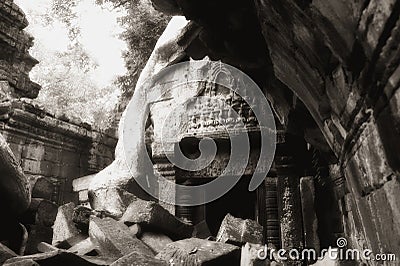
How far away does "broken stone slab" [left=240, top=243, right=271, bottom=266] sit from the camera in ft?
8.84

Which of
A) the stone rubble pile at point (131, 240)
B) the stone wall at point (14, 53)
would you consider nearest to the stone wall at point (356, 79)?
the stone rubble pile at point (131, 240)

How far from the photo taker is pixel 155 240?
140 inches

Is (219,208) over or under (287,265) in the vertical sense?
over

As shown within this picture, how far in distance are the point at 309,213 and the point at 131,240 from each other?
209 cm

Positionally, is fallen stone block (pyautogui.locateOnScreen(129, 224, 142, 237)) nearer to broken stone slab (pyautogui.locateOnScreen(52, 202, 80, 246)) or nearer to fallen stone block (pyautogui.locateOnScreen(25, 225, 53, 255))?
broken stone slab (pyautogui.locateOnScreen(52, 202, 80, 246))

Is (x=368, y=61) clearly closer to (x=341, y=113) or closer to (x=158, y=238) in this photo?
(x=341, y=113)

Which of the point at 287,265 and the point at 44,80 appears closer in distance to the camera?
the point at 287,265

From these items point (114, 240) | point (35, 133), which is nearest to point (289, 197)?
point (114, 240)

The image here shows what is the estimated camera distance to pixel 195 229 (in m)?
4.43

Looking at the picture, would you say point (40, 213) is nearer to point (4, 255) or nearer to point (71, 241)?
point (71, 241)

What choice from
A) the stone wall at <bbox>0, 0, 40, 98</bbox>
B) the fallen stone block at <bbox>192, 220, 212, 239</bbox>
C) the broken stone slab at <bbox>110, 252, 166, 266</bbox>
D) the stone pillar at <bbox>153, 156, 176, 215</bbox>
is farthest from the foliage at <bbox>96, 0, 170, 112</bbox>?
the broken stone slab at <bbox>110, 252, 166, 266</bbox>

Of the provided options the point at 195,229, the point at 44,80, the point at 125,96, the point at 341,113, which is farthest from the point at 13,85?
the point at 44,80

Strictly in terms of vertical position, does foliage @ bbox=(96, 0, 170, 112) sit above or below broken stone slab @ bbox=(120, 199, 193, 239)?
above

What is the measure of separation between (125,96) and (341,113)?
9.65 m
